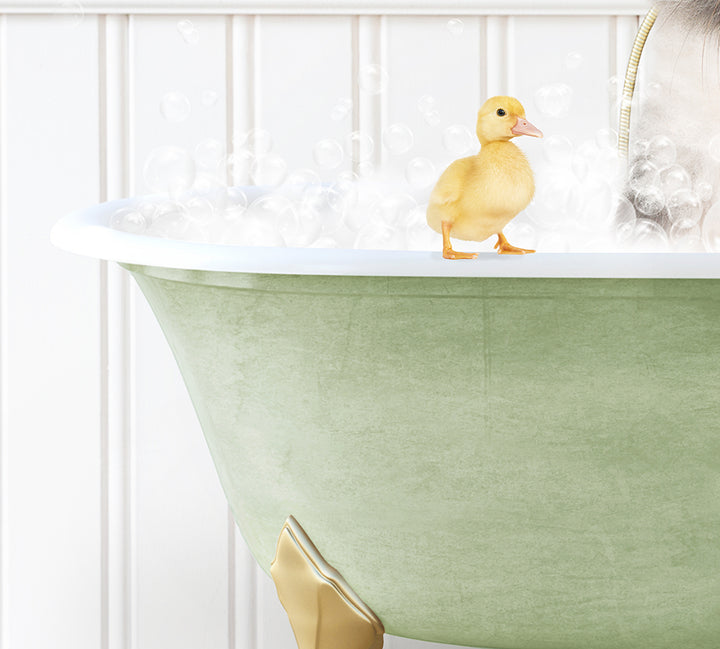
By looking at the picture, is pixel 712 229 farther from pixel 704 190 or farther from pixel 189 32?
pixel 189 32

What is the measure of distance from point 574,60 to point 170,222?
810mm

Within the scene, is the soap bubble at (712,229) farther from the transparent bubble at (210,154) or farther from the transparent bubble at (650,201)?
the transparent bubble at (210,154)

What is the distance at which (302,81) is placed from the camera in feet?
5.27

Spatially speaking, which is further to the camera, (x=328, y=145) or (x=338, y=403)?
(x=328, y=145)

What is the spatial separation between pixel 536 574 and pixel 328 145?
61cm

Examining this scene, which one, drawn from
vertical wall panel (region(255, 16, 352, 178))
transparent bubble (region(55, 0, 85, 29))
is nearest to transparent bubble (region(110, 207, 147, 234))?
vertical wall panel (region(255, 16, 352, 178))

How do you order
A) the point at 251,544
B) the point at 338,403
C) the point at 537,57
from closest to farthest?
the point at 338,403
the point at 251,544
the point at 537,57

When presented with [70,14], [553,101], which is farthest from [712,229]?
[70,14]

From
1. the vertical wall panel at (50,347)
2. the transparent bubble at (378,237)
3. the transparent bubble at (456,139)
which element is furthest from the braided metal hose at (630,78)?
the vertical wall panel at (50,347)

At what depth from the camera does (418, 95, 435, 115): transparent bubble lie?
61.8 inches

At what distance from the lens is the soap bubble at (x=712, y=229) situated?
42.9 inches

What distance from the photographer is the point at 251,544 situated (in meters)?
1.09

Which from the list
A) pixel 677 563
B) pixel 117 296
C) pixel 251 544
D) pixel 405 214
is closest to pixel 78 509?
pixel 117 296

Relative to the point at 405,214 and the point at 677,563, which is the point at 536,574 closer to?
the point at 677,563
